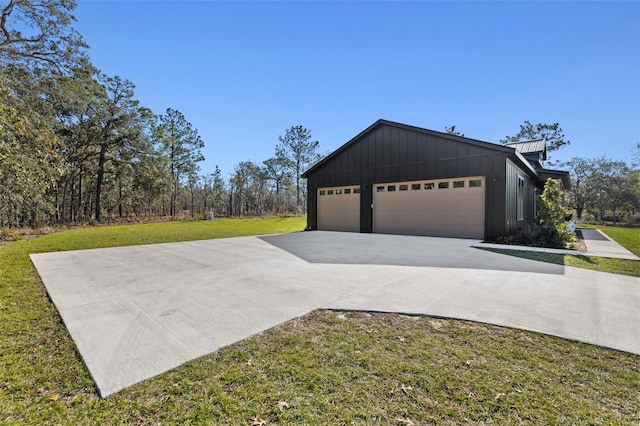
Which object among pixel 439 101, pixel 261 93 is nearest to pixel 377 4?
pixel 261 93

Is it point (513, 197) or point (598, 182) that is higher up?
point (598, 182)

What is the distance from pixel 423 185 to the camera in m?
11.2

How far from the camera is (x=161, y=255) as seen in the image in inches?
267

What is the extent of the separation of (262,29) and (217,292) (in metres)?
10.0

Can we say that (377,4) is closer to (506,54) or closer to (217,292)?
(506,54)

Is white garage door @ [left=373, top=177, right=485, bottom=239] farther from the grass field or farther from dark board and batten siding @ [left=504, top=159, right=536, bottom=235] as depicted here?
the grass field

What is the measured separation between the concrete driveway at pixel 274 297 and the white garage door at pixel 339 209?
720 cm

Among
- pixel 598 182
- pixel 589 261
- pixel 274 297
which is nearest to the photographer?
pixel 274 297

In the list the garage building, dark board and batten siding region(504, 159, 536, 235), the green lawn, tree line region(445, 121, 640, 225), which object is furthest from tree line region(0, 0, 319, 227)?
tree line region(445, 121, 640, 225)

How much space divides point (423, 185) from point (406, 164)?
113 centimetres

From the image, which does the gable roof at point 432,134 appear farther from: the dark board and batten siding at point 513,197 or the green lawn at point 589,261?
the green lawn at point 589,261

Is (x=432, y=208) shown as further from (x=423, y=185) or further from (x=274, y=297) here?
(x=274, y=297)

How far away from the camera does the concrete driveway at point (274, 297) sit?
7.85 feet

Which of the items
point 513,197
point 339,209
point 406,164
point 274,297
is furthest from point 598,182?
point 274,297
